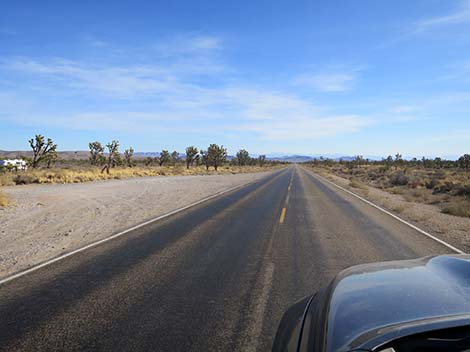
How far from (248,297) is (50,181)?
→ 30969mm

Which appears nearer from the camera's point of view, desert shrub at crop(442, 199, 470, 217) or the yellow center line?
the yellow center line

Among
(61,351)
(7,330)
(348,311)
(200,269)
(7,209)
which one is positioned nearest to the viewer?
(348,311)

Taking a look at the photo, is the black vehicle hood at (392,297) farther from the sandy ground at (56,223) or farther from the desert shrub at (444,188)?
the desert shrub at (444,188)

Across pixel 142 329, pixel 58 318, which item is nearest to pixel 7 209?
pixel 58 318

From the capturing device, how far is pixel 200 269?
6.77 metres

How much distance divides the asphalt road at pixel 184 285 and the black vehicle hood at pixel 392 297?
1517 millimetres

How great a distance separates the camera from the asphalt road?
4.13m

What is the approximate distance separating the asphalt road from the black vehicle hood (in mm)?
1517

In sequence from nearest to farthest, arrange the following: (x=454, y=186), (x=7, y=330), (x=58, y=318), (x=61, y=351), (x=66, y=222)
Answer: (x=61, y=351), (x=7, y=330), (x=58, y=318), (x=66, y=222), (x=454, y=186)

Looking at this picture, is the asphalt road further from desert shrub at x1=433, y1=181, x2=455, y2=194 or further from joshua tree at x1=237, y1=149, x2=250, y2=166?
joshua tree at x1=237, y1=149, x2=250, y2=166

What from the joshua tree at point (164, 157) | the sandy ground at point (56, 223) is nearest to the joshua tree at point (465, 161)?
the joshua tree at point (164, 157)

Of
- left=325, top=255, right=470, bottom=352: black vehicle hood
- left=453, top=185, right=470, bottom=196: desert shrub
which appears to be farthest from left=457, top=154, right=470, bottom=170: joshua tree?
left=325, top=255, right=470, bottom=352: black vehicle hood

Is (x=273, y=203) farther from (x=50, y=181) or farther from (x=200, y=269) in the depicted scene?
(x=50, y=181)

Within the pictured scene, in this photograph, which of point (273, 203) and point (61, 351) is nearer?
point (61, 351)
